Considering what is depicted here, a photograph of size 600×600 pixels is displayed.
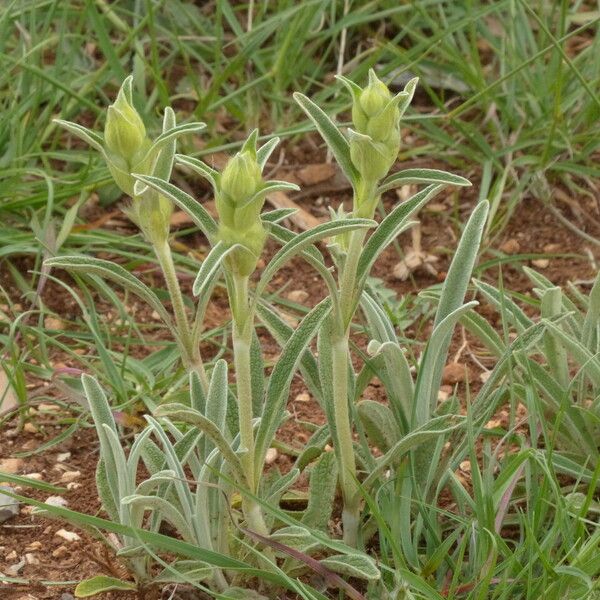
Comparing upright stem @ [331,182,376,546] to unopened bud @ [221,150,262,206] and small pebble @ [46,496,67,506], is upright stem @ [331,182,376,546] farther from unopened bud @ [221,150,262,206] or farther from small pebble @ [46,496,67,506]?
small pebble @ [46,496,67,506]

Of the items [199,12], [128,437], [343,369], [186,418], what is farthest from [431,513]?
[199,12]

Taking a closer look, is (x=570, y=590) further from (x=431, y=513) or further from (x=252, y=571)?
(x=252, y=571)

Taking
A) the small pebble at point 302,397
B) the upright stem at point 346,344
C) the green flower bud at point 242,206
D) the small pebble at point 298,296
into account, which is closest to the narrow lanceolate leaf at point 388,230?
the upright stem at point 346,344

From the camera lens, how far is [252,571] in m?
1.80

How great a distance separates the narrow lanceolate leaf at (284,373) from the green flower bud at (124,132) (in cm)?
38

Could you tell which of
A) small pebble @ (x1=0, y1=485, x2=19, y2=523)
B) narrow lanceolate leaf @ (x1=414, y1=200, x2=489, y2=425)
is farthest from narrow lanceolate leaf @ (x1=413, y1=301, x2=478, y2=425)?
small pebble @ (x1=0, y1=485, x2=19, y2=523)

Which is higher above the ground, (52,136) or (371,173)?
(371,173)

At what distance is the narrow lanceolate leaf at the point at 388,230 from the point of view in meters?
1.84

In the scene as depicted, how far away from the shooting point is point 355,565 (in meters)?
1.79

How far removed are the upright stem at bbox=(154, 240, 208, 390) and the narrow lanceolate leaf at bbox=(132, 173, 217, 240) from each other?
181mm

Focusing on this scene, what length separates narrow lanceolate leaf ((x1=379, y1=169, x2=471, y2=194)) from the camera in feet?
5.72

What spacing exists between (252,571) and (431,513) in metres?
0.35

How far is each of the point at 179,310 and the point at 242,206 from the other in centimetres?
35

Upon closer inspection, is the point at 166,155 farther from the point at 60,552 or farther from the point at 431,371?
the point at 60,552
